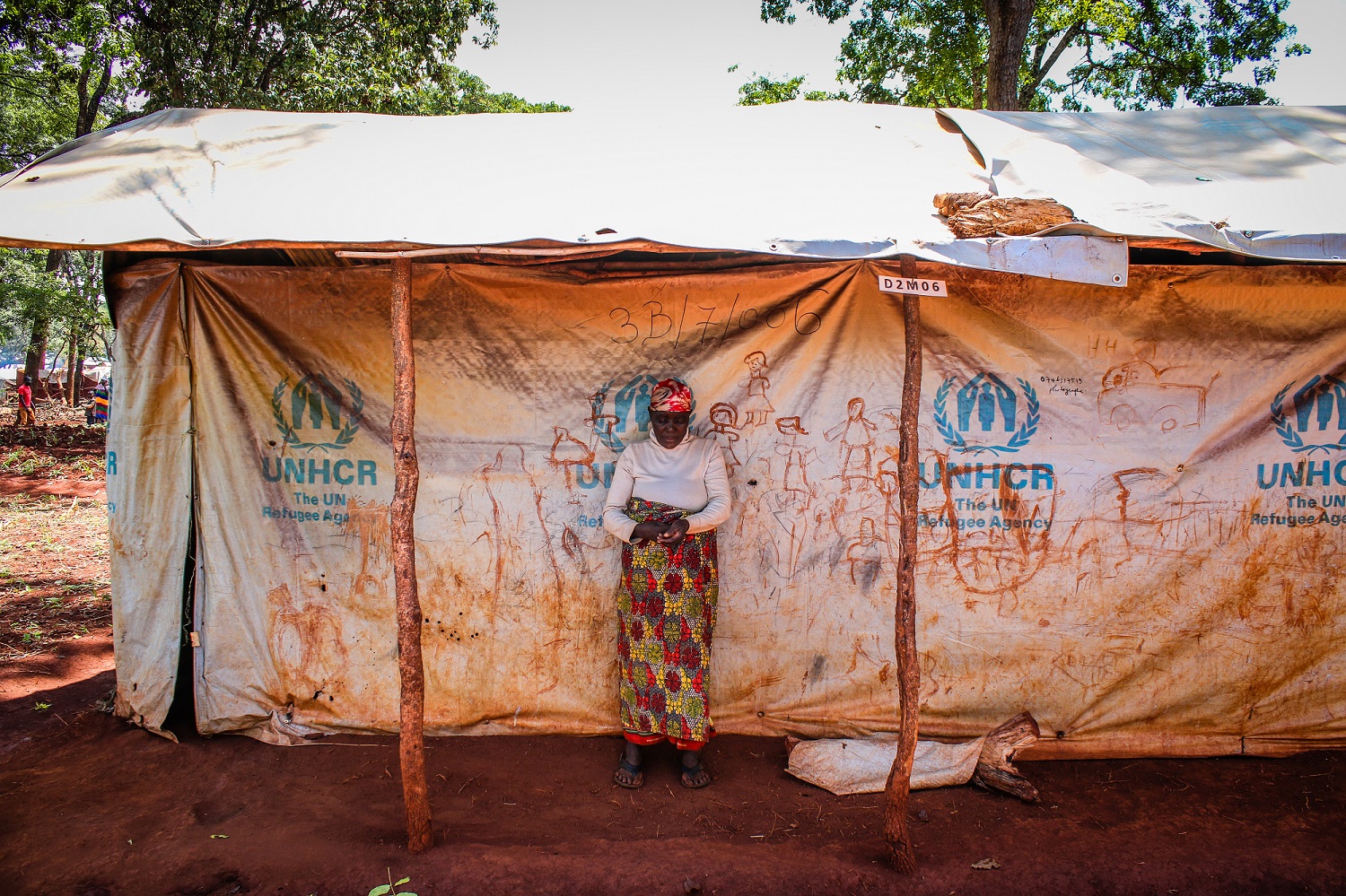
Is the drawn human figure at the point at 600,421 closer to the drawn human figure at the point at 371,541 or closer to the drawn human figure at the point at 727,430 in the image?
the drawn human figure at the point at 727,430

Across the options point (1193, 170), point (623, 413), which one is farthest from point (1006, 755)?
point (1193, 170)

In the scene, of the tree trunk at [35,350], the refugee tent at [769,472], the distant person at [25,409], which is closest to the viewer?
the refugee tent at [769,472]

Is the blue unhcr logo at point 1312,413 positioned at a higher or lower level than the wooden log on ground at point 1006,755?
higher

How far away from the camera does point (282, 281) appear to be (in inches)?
156

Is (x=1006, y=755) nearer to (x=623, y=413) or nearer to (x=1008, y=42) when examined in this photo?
(x=623, y=413)

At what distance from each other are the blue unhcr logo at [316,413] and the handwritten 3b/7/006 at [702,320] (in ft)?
4.59

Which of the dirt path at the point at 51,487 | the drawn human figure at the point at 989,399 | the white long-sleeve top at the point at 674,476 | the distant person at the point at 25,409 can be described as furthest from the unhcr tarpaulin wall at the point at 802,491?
the distant person at the point at 25,409

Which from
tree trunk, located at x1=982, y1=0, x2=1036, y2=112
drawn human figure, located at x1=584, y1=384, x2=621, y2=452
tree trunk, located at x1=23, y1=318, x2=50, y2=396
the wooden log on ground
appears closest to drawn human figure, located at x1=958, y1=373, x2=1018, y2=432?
the wooden log on ground

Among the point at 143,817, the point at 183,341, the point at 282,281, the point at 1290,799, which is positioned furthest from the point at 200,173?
the point at 1290,799

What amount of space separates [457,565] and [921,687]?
96.5 inches

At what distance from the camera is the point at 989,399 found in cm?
393

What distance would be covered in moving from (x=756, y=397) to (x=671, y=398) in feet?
2.15

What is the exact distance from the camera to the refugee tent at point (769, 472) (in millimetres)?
3898

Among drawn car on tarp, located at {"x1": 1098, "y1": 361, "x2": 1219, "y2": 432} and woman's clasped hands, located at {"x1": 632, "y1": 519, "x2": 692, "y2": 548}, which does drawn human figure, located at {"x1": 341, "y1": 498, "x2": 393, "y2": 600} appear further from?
drawn car on tarp, located at {"x1": 1098, "y1": 361, "x2": 1219, "y2": 432}
